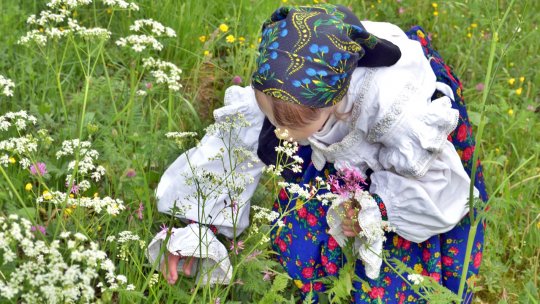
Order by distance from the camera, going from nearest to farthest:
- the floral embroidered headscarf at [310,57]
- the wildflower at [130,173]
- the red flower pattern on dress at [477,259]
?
the floral embroidered headscarf at [310,57], the wildflower at [130,173], the red flower pattern on dress at [477,259]

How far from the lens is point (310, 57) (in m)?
1.79

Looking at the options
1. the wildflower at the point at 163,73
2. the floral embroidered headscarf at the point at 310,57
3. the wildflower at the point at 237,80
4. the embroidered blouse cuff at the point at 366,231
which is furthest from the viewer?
the wildflower at the point at 237,80

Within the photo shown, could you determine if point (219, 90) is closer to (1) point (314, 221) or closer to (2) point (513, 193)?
(1) point (314, 221)

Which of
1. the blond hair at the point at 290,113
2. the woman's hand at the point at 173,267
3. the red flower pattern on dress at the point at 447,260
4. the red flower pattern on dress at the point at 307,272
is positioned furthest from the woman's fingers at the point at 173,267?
the red flower pattern on dress at the point at 447,260

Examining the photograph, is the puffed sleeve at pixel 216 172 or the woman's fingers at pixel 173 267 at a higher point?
the puffed sleeve at pixel 216 172

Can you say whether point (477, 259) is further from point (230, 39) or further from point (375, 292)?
point (230, 39)

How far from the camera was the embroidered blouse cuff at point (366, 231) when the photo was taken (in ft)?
6.26

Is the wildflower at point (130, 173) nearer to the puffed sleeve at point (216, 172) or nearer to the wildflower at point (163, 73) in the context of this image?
the puffed sleeve at point (216, 172)

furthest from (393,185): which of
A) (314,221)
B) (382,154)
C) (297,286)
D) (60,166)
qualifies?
(60,166)

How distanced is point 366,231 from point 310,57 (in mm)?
469

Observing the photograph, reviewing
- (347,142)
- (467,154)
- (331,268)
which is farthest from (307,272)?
(467,154)

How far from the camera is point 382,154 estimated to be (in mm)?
2061

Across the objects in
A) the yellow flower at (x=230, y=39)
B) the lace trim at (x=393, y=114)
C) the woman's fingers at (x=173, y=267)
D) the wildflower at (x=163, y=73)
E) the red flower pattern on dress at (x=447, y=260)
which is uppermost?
the wildflower at (x=163, y=73)

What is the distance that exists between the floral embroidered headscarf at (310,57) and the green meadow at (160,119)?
0.29 m
